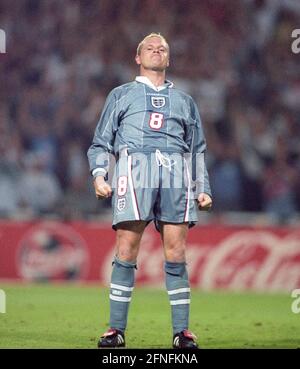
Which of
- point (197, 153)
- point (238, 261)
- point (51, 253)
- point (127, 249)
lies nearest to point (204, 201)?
point (197, 153)

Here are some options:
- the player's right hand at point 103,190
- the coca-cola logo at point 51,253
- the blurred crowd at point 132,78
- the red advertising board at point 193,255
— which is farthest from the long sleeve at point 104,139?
the blurred crowd at point 132,78

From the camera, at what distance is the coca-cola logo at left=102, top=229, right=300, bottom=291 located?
526 inches

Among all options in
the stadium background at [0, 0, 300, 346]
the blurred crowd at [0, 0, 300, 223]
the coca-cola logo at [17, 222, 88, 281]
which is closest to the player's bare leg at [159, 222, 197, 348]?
the stadium background at [0, 0, 300, 346]

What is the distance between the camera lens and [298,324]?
28.8 ft

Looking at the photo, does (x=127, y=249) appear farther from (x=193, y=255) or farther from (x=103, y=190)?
(x=193, y=255)

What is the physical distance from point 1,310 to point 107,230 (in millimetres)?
4228

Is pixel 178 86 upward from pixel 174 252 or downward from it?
upward

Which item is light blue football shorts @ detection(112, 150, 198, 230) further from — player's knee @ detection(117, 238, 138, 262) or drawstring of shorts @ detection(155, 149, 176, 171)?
player's knee @ detection(117, 238, 138, 262)

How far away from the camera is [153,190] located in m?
6.84

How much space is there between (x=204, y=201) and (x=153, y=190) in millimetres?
416

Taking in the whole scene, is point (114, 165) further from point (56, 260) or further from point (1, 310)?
point (56, 260)

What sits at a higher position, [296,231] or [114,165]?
[296,231]

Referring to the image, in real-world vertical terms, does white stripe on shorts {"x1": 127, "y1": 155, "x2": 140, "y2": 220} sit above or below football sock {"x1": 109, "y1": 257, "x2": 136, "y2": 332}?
above
